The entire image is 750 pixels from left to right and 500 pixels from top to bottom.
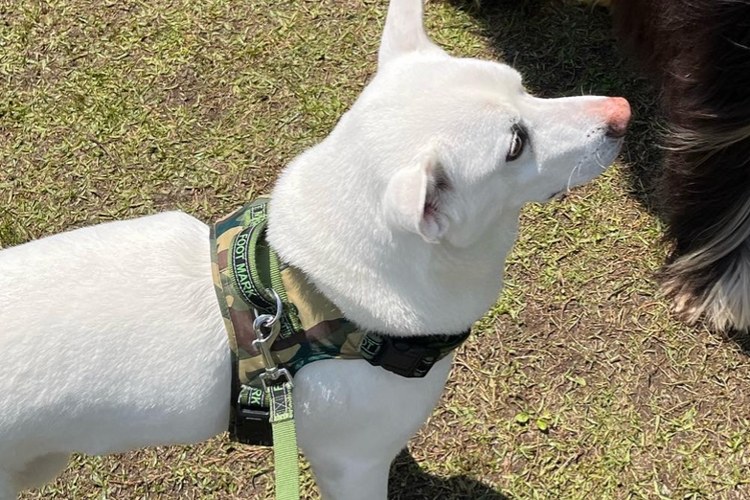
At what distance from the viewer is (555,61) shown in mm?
3422

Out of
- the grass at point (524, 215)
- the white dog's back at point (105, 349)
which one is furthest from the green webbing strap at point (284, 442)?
the grass at point (524, 215)

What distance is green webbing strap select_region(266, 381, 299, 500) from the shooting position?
1.55 metres

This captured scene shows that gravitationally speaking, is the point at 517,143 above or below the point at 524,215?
above

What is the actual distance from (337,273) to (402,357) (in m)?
0.25

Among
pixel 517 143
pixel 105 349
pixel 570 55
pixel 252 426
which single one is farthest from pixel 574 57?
pixel 105 349

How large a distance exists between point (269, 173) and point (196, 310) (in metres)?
1.56

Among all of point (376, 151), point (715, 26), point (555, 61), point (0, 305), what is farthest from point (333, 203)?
point (555, 61)

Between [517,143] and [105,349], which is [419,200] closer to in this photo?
[517,143]

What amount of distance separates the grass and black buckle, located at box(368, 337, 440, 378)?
3.12ft

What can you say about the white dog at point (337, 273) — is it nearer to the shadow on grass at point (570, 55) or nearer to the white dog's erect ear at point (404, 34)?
the white dog's erect ear at point (404, 34)

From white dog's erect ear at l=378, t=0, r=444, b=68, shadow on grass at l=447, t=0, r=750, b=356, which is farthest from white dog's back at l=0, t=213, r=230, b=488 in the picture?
shadow on grass at l=447, t=0, r=750, b=356

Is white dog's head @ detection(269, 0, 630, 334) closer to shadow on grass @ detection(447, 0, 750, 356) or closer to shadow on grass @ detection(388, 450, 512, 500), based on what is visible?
shadow on grass @ detection(388, 450, 512, 500)

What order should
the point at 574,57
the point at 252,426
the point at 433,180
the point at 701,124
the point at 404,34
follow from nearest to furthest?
the point at 433,180 → the point at 252,426 → the point at 404,34 → the point at 701,124 → the point at 574,57

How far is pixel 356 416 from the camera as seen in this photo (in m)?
1.71
